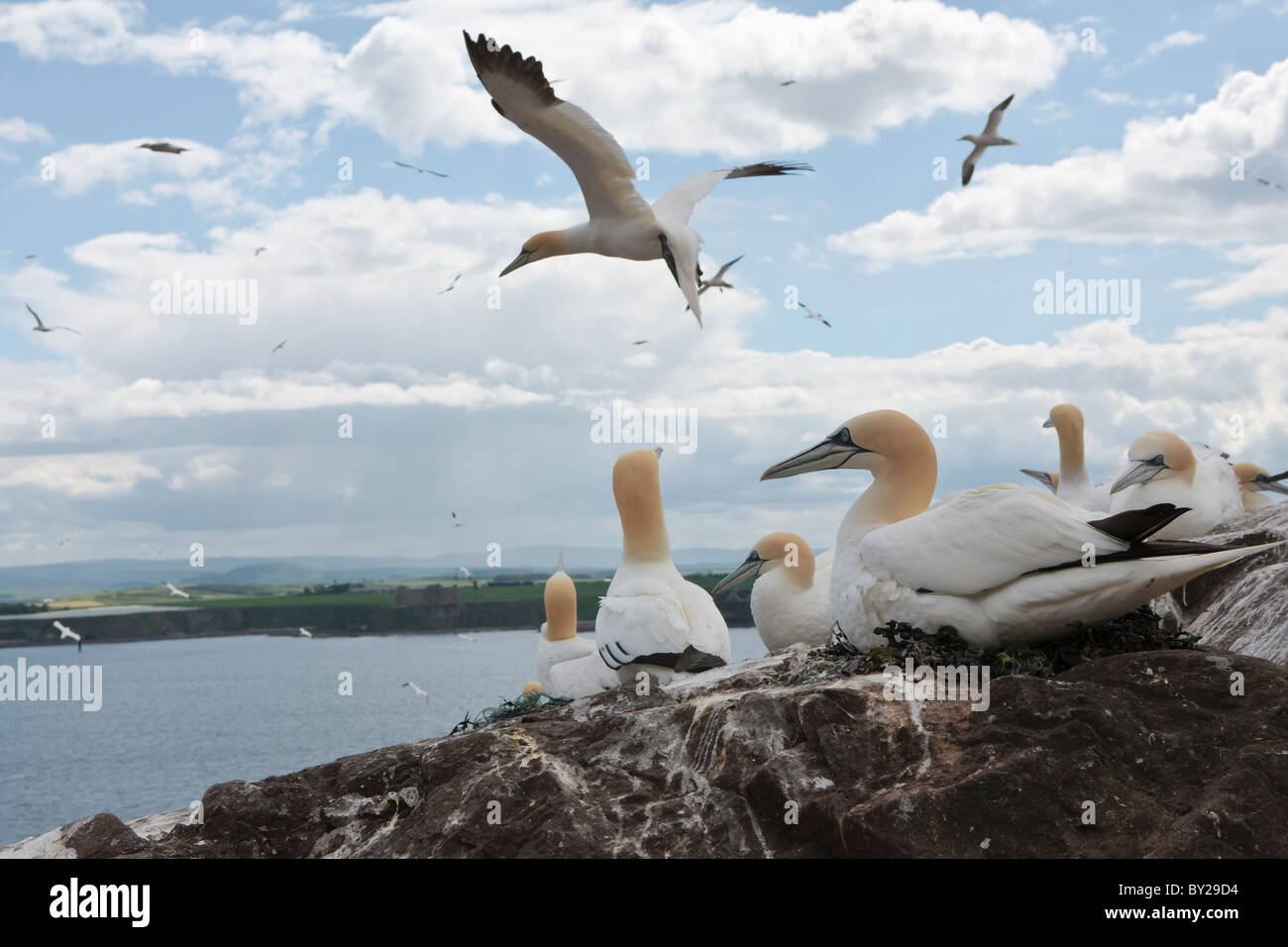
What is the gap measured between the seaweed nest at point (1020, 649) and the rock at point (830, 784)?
1.52 ft

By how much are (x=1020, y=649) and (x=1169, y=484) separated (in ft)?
21.9

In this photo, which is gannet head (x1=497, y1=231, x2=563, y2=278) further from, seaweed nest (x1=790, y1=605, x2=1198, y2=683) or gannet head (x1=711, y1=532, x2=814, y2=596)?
seaweed nest (x1=790, y1=605, x2=1198, y2=683)

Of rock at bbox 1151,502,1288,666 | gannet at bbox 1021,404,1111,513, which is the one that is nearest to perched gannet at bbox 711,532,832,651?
rock at bbox 1151,502,1288,666

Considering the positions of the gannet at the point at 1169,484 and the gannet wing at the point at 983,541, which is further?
the gannet at the point at 1169,484

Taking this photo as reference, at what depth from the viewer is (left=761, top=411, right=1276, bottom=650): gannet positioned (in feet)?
20.0

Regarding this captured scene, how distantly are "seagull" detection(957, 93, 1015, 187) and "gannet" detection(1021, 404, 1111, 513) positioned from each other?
12.1 ft

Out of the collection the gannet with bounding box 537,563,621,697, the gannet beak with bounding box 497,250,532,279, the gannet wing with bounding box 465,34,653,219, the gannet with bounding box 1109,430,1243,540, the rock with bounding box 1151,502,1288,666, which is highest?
the gannet wing with bounding box 465,34,653,219

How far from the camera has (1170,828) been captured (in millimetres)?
4754

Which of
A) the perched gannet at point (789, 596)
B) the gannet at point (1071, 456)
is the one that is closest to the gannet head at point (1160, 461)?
the gannet at point (1071, 456)

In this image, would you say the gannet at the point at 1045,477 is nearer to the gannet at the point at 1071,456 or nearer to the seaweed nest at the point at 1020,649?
the gannet at the point at 1071,456

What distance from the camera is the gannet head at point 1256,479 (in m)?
15.5

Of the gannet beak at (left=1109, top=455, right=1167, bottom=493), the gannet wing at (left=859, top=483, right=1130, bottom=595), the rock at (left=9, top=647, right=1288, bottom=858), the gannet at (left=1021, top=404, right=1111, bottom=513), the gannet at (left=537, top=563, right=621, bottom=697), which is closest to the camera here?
the rock at (left=9, top=647, right=1288, bottom=858)

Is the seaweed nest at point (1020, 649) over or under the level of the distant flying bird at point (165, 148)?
under
